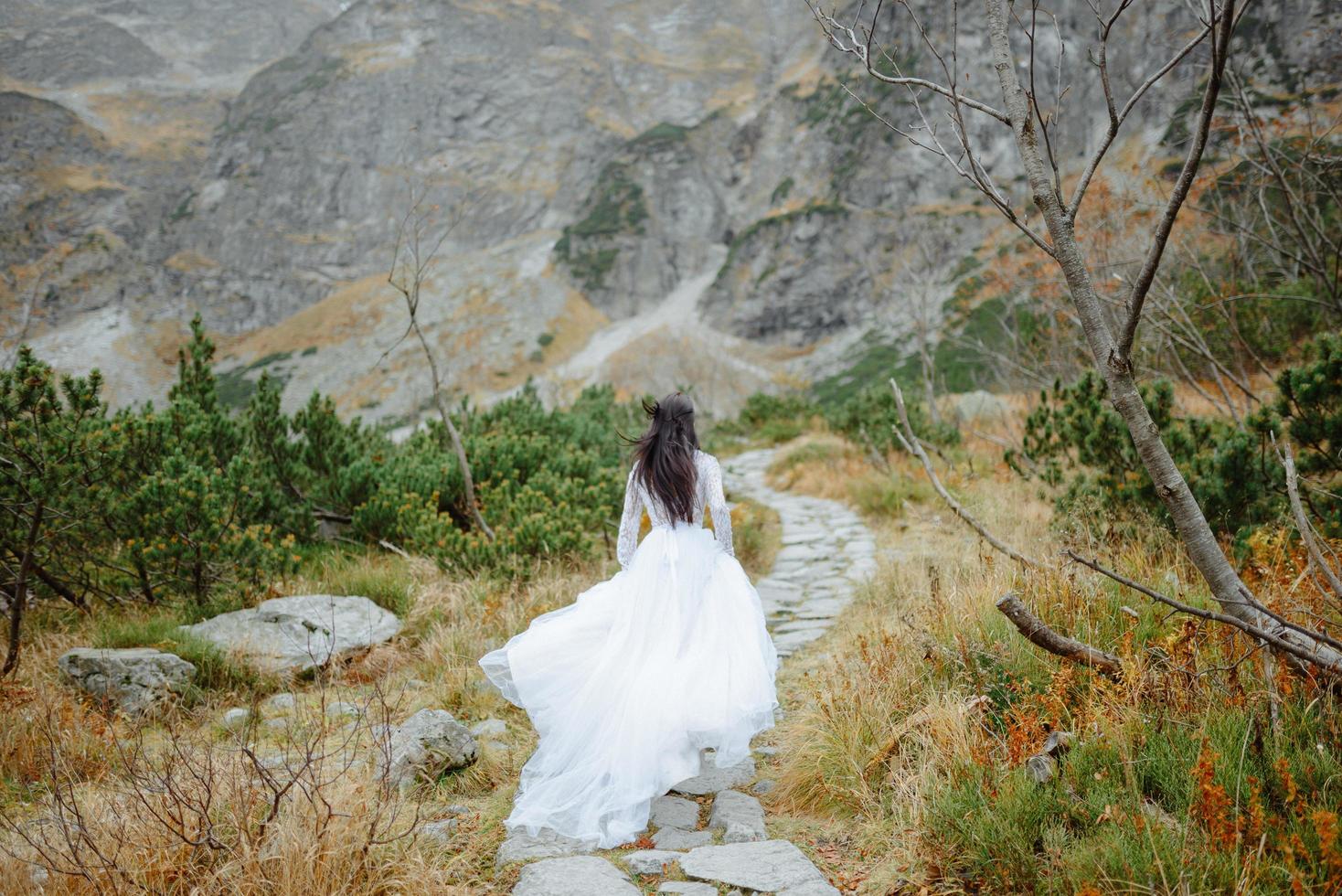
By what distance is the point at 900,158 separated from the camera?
51750 millimetres

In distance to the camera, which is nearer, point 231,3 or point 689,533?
point 689,533

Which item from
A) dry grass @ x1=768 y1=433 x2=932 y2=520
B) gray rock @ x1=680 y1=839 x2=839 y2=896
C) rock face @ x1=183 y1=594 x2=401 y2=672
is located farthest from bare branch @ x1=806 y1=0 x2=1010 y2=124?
dry grass @ x1=768 y1=433 x2=932 y2=520

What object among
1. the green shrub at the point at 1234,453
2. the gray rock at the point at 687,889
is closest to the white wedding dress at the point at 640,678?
the gray rock at the point at 687,889

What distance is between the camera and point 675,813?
9.77 feet

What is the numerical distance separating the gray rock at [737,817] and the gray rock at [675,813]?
81mm

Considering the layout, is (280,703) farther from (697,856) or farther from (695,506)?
(697,856)

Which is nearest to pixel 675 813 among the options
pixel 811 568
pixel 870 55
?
pixel 870 55

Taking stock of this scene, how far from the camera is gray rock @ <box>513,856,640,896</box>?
2.28 m

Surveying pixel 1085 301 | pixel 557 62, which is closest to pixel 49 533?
pixel 1085 301

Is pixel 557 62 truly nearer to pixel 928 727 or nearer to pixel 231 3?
pixel 231 3

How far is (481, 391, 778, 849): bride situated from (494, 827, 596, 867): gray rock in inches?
1.6

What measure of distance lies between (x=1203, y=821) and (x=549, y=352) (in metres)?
55.0

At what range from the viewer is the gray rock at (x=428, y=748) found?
303 cm

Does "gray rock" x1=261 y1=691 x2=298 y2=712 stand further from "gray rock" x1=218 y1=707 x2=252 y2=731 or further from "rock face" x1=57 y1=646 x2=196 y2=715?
"rock face" x1=57 y1=646 x2=196 y2=715
